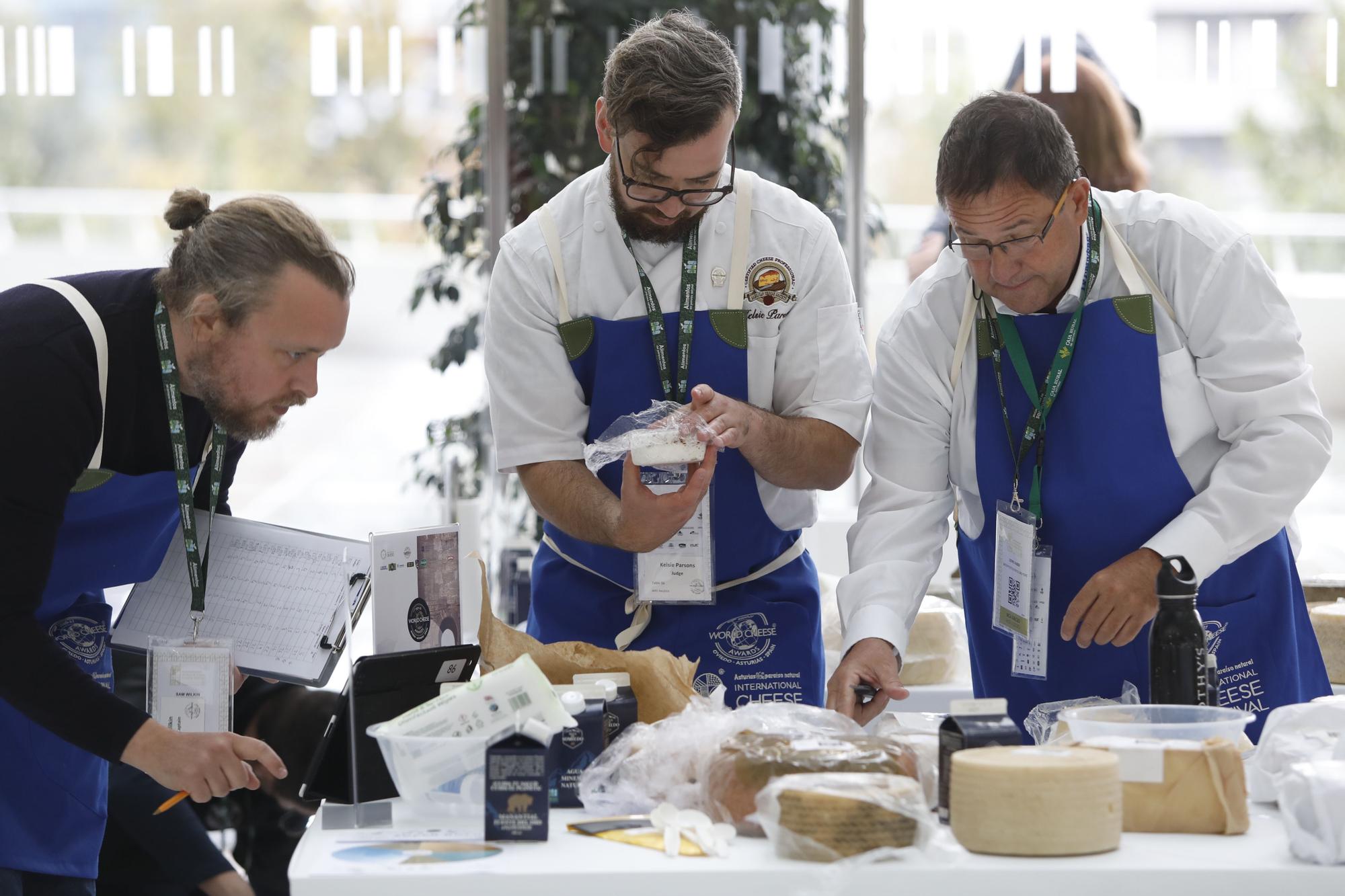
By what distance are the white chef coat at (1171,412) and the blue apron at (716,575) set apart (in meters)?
0.16

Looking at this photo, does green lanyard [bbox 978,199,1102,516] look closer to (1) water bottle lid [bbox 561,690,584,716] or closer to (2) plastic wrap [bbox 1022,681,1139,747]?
(2) plastic wrap [bbox 1022,681,1139,747]

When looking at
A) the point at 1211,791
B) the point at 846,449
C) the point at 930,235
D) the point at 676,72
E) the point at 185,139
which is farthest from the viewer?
the point at 185,139

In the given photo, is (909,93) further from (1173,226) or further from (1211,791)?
(1211,791)

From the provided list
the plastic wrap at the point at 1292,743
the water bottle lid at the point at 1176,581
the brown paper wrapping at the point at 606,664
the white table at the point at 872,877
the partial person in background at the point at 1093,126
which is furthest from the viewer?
the partial person in background at the point at 1093,126

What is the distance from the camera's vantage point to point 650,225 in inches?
86.7

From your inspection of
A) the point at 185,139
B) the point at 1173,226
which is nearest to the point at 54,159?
the point at 185,139

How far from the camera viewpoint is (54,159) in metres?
5.20

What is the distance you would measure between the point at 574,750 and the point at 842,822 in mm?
386

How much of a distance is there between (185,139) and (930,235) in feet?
8.83

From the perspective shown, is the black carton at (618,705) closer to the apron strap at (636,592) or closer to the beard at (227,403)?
the apron strap at (636,592)

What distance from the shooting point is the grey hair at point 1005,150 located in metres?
2.00

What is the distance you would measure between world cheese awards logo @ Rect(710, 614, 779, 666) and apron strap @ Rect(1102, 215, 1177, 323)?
0.78 meters

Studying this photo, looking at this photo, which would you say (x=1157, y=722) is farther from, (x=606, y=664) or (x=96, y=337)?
(x=96, y=337)

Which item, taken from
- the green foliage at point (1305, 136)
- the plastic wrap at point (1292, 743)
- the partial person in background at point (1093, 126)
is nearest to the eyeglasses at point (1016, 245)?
the plastic wrap at point (1292, 743)
